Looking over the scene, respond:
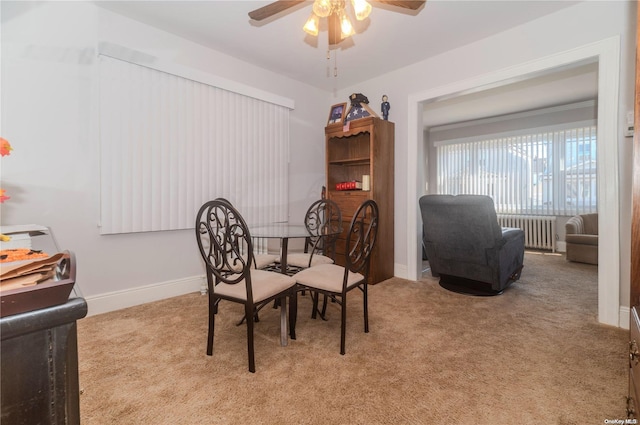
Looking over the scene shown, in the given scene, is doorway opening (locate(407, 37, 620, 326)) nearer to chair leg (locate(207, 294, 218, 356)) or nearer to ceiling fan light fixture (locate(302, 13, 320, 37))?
ceiling fan light fixture (locate(302, 13, 320, 37))

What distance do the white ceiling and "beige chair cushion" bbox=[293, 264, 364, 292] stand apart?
2037 mm

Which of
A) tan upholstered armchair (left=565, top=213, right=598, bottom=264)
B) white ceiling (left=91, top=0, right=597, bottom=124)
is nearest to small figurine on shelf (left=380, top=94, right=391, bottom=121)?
white ceiling (left=91, top=0, right=597, bottom=124)

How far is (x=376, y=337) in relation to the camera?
6.73ft

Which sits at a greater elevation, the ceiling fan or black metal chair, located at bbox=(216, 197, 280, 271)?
the ceiling fan

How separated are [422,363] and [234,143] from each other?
2.71m

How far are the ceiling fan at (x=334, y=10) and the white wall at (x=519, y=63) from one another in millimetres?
1556

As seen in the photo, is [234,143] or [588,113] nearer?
[234,143]

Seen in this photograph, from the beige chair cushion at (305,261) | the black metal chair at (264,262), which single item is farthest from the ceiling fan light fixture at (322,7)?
the beige chair cushion at (305,261)

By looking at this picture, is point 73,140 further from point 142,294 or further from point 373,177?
point 373,177

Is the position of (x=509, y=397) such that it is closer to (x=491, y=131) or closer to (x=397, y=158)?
(x=397, y=158)

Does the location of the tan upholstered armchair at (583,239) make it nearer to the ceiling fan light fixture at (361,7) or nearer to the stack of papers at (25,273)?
the ceiling fan light fixture at (361,7)

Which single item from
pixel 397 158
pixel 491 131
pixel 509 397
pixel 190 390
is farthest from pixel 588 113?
pixel 190 390

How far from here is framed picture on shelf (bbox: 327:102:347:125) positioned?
379 centimetres

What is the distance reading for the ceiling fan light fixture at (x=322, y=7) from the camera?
1725 millimetres
